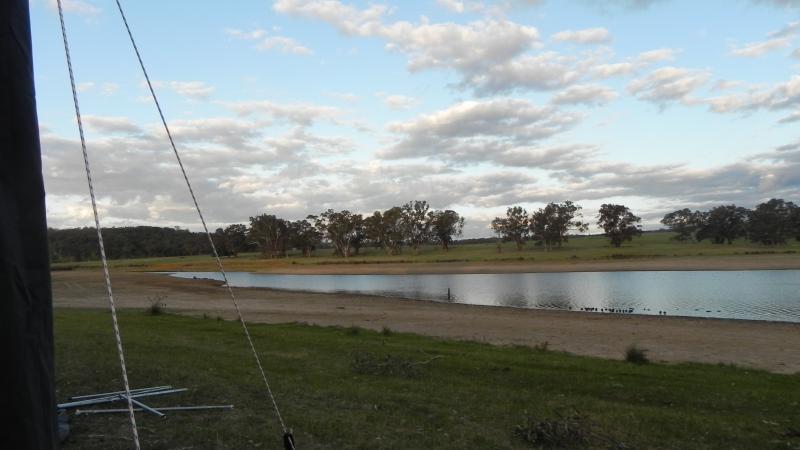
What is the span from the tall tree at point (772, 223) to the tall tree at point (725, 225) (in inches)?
89.2

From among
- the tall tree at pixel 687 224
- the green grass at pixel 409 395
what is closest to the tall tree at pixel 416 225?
the tall tree at pixel 687 224

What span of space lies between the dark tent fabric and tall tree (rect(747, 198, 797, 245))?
122 m

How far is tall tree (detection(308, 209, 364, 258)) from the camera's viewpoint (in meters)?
122

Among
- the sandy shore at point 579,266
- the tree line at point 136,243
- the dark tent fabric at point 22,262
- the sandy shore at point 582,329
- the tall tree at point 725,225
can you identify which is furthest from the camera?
the tree line at point 136,243

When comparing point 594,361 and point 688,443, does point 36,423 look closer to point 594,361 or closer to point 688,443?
point 688,443

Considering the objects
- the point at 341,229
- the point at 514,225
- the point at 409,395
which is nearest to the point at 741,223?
the point at 514,225

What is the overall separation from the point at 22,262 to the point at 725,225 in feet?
Answer: 426

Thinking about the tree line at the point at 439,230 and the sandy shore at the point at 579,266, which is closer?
the sandy shore at the point at 579,266

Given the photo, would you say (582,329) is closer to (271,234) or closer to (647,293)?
(647,293)

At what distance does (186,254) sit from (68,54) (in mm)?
164711

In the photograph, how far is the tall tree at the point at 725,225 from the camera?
113438mm

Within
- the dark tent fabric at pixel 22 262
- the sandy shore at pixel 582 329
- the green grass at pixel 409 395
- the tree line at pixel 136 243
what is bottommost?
the sandy shore at pixel 582 329

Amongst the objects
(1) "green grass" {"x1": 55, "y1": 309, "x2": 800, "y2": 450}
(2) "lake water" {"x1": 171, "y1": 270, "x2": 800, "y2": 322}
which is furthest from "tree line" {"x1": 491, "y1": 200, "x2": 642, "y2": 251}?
(1) "green grass" {"x1": 55, "y1": 309, "x2": 800, "y2": 450}

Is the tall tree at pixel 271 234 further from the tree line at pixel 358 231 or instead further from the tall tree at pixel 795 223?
the tall tree at pixel 795 223
